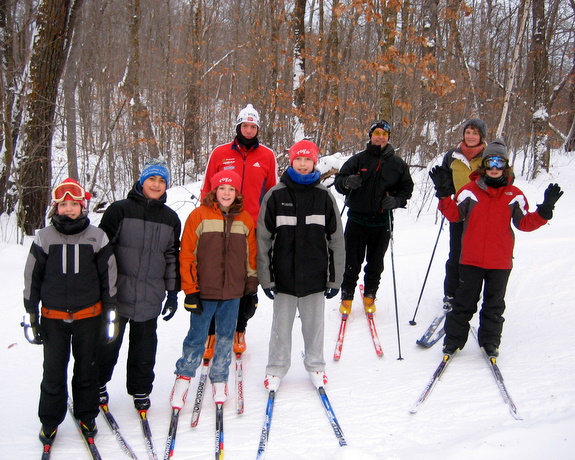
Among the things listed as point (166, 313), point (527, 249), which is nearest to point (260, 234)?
point (166, 313)

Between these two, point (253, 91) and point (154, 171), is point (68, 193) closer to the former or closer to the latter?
point (154, 171)

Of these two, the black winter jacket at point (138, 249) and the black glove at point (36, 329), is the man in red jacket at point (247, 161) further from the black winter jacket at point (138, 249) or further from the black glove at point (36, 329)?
the black glove at point (36, 329)

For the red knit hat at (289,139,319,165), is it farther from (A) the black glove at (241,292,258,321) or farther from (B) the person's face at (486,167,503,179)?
(B) the person's face at (486,167,503,179)

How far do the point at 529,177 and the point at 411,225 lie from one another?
215 inches

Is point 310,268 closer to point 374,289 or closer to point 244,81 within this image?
point 374,289

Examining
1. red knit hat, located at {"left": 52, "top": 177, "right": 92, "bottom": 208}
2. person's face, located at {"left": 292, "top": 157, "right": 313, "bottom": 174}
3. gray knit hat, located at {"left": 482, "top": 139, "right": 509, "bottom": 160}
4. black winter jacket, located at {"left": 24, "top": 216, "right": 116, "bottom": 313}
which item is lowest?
black winter jacket, located at {"left": 24, "top": 216, "right": 116, "bottom": 313}

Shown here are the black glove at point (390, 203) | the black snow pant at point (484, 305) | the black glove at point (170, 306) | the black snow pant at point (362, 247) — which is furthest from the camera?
the black snow pant at point (362, 247)

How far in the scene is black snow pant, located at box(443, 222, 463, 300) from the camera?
4305 mm

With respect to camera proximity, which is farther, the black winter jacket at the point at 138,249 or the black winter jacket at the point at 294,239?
the black winter jacket at the point at 294,239

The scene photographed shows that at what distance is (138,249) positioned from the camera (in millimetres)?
2951

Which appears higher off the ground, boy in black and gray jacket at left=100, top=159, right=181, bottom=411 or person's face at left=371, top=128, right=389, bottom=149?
person's face at left=371, top=128, right=389, bottom=149

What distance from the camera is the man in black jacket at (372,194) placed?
4.28 meters

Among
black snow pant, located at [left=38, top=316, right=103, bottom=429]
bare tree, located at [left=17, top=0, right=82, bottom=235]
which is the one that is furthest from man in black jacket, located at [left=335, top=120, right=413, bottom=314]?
bare tree, located at [left=17, top=0, right=82, bottom=235]

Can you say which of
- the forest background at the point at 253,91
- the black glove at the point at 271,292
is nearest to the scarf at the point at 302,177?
the black glove at the point at 271,292
